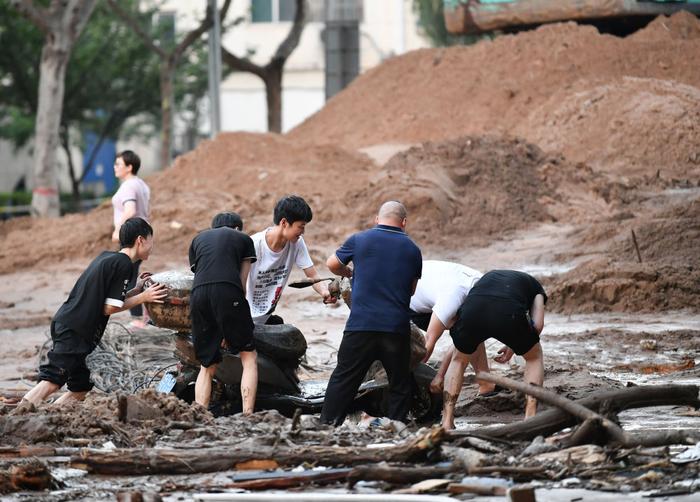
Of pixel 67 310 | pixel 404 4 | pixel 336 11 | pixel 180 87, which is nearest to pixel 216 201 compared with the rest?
pixel 67 310

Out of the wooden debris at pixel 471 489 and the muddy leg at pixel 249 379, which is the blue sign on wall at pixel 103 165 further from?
the wooden debris at pixel 471 489

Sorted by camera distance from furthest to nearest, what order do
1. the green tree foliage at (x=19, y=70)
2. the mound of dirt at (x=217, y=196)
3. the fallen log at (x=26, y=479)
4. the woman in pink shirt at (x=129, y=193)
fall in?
1. the green tree foliage at (x=19, y=70)
2. the mound of dirt at (x=217, y=196)
3. the woman in pink shirt at (x=129, y=193)
4. the fallen log at (x=26, y=479)

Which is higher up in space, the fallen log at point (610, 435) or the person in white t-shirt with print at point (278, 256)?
the person in white t-shirt with print at point (278, 256)

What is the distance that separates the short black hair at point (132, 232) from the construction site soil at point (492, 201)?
122 cm

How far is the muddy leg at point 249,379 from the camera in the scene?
29.2 ft

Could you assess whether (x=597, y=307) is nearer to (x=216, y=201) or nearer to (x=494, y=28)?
(x=216, y=201)

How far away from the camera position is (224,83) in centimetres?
5125

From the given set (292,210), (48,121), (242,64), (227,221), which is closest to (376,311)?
(292,210)

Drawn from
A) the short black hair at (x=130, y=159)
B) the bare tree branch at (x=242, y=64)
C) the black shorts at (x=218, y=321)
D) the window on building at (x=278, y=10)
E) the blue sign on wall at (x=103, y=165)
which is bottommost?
the blue sign on wall at (x=103, y=165)

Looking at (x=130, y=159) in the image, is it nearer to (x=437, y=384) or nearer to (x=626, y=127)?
(x=437, y=384)

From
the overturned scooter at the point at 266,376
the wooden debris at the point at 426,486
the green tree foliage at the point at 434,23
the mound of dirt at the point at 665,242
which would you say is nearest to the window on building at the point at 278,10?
the green tree foliage at the point at 434,23

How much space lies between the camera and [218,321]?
28.9ft

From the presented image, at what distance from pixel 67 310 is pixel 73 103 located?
28288mm

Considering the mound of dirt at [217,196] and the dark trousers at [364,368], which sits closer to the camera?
the dark trousers at [364,368]
